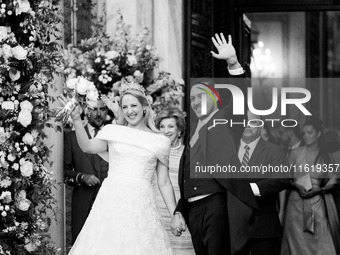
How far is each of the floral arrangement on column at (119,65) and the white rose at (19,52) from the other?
9.29 feet

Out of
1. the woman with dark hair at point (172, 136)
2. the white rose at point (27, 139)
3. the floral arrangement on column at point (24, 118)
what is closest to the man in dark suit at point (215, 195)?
the woman with dark hair at point (172, 136)

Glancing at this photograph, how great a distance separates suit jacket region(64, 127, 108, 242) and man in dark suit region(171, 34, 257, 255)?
1.53 metres

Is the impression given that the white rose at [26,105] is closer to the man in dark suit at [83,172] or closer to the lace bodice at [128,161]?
the lace bodice at [128,161]

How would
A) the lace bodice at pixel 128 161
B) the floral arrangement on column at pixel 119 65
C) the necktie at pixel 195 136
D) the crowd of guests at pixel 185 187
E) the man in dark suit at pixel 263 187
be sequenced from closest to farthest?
the crowd of guests at pixel 185 187, the lace bodice at pixel 128 161, the necktie at pixel 195 136, the man in dark suit at pixel 263 187, the floral arrangement on column at pixel 119 65

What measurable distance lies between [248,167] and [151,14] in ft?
12.8

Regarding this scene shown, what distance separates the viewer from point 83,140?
7164mm

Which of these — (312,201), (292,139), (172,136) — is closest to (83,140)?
(172,136)

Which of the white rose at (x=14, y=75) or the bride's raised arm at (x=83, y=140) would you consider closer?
the white rose at (x=14, y=75)

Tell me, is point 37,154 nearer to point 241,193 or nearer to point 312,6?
point 241,193

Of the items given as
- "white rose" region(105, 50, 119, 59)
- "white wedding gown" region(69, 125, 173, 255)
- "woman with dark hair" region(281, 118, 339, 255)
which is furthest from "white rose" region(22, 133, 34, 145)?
"woman with dark hair" region(281, 118, 339, 255)

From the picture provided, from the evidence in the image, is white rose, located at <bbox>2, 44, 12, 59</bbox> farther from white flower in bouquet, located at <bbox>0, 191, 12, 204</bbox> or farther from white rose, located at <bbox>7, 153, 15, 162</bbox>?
white flower in bouquet, located at <bbox>0, 191, 12, 204</bbox>

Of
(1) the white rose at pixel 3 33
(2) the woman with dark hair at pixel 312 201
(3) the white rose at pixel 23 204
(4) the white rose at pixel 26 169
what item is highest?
(1) the white rose at pixel 3 33

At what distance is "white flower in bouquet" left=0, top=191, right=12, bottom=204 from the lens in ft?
20.2

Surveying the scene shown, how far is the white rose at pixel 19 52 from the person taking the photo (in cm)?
621
